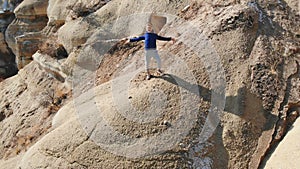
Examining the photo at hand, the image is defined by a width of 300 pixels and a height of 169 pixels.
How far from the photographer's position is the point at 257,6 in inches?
237

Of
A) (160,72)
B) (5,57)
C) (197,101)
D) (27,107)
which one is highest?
(160,72)

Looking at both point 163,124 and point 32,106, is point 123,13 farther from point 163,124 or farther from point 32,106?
point 163,124

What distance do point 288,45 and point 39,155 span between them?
429 centimetres

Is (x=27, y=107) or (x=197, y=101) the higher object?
(x=197, y=101)

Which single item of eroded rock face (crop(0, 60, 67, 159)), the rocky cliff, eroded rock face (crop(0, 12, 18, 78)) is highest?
the rocky cliff

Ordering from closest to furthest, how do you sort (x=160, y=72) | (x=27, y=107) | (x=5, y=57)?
(x=160, y=72)
(x=27, y=107)
(x=5, y=57)

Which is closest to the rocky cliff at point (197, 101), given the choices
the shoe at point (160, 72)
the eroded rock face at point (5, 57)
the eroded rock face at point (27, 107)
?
the shoe at point (160, 72)

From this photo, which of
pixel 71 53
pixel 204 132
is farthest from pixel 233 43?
pixel 71 53

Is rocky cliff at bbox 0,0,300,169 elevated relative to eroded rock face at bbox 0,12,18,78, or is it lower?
elevated

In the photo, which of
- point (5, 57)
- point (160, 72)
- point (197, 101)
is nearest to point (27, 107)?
point (160, 72)

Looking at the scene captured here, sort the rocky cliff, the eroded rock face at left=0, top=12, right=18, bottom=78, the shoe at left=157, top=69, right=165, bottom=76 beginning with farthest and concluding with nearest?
1. the eroded rock face at left=0, top=12, right=18, bottom=78
2. the shoe at left=157, top=69, right=165, bottom=76
3. the rocky cliff

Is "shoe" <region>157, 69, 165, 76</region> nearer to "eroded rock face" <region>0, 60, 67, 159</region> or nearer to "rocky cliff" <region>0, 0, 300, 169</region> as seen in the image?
"rocky cliff" <region>0, 0, 300, 169</region>

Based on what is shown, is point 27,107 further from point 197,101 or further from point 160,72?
point 197,101

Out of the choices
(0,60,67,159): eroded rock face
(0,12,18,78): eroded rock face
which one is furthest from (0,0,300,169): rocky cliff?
(0,12,18,78): eroded rock face
